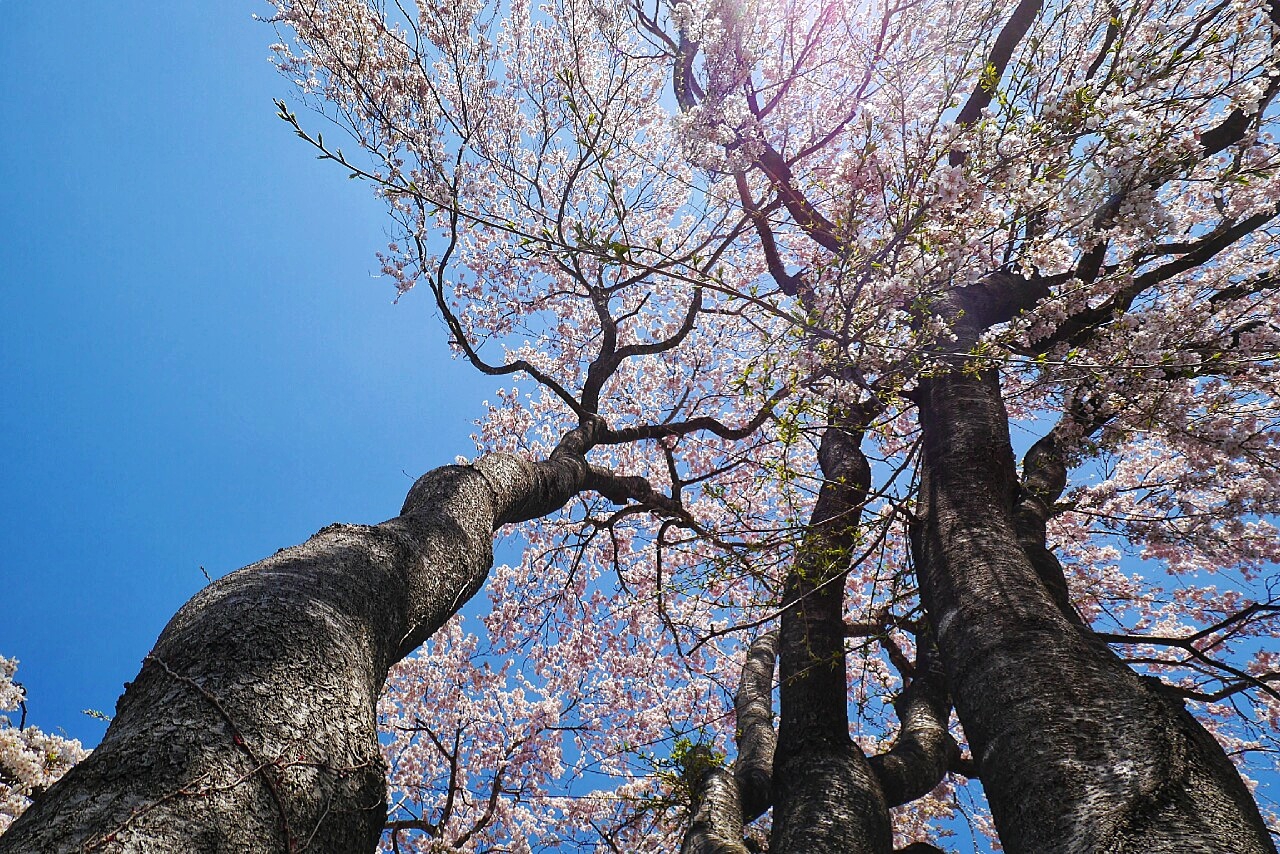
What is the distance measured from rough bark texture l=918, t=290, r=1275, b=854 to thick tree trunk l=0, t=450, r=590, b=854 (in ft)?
6.25

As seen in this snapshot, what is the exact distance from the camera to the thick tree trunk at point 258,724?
A: 1119 mm

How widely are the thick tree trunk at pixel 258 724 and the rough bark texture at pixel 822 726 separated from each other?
6.08ft

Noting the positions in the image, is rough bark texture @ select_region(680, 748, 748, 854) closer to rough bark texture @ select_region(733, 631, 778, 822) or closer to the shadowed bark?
the shadowed bark

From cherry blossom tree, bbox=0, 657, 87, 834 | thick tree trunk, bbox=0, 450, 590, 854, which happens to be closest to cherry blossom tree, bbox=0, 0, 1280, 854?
thick tree trunk, bbox=0, 450, 590, 854

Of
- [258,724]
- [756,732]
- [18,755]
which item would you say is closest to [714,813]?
[756,732]

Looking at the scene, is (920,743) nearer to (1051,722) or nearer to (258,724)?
(1051,722)

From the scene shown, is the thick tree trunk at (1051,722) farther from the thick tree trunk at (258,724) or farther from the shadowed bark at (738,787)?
the thick tree trunk at (258,724)

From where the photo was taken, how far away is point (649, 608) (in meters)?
8.95

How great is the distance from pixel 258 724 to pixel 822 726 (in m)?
2.68

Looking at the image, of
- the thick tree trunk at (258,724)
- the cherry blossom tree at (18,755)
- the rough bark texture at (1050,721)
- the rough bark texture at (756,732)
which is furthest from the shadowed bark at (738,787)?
the cherry blossom tree at (18,755)

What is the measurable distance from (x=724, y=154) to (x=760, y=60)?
149 centimetres

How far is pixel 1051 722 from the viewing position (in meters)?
1.84

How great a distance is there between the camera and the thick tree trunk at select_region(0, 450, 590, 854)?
112 cm

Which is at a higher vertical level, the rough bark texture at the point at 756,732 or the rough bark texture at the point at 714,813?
the rough bark texture at the point at 756,732
